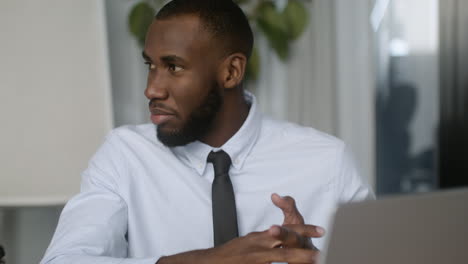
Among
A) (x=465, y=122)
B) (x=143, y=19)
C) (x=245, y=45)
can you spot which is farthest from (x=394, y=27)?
(x=245, y=45)

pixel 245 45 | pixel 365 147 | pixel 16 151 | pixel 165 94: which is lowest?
pixel 365 147

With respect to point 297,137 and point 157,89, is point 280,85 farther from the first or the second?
point 157,89

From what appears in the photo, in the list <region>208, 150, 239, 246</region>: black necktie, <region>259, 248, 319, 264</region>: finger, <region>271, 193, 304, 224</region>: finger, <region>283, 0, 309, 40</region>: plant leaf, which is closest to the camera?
<region>259, 248, 319, 264</region>: finger

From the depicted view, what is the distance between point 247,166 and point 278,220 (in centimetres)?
16

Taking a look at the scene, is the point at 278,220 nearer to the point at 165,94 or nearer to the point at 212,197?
the point at 212,197

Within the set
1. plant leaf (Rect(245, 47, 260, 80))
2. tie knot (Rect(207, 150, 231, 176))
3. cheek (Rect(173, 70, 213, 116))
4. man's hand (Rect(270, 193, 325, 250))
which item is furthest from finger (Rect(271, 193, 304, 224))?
plant leaf (Rect(245, 47, 260, 80))

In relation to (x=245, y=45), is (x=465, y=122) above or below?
below

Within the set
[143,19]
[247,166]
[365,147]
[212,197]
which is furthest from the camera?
[365,147]

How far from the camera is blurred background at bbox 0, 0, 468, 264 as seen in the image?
98.3 inches

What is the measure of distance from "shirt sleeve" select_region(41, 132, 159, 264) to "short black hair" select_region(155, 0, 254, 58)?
1.25ft

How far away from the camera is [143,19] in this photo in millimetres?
3033

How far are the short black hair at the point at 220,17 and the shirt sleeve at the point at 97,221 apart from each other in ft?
1.25

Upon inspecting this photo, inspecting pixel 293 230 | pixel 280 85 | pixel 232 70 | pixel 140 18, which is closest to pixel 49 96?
pixel 140 18

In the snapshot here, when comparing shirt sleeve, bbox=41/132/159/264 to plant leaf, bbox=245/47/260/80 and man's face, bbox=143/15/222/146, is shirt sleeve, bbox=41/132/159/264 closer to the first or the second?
man's face, bbox=143/15/222/146
